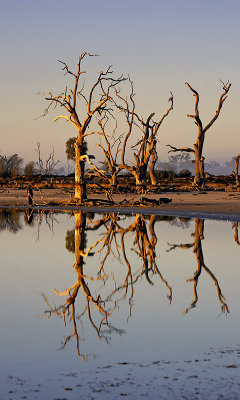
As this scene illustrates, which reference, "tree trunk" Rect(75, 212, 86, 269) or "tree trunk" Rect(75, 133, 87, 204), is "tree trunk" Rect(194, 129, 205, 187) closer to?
"tree trunk" Rect(75, 133, 87, 204)

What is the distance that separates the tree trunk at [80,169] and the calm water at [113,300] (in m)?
16.0

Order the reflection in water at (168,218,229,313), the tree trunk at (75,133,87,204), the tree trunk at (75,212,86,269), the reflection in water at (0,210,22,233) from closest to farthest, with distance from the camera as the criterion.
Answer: the reflection in water at (168,218,229,313)
the tree trunk at (75,212,86,269)
the reflection in water at (0,210,22,233)
the tree trunk at (75,133,87,204)

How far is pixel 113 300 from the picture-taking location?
984 cm

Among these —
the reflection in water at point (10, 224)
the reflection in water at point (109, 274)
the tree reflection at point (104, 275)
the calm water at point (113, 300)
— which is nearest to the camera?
the calm water at point (113, 300)

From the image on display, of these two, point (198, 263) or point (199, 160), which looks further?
point (199, 160)

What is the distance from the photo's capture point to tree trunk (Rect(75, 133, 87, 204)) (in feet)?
116

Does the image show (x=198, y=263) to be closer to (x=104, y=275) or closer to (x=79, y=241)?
(x=104, y=275)

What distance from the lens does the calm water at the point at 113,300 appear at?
6.88m

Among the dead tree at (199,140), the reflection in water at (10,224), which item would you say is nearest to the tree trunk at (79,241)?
the reflection in water at (10,224)

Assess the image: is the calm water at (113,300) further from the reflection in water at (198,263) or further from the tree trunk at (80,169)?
the tree trunk at (80,169)

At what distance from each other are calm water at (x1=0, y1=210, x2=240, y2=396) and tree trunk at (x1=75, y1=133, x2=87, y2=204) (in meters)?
16.0

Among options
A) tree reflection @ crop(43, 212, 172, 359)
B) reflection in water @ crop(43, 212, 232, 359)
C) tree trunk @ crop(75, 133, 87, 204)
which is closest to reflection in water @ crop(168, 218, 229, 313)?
reflection in water @ crop(43, 212, 232, 359)

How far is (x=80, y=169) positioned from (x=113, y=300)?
26260mm

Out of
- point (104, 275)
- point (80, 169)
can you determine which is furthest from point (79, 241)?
point (80, 169)
